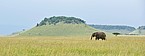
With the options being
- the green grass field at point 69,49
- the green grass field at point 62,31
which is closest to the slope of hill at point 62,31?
the green grass field at point 62,31

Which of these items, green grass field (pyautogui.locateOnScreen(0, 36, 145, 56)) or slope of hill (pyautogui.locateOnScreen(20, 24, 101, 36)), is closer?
green grass field (pyautogui.locateOnScreen(0, 36, 145, 56))

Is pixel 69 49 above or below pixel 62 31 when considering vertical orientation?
below

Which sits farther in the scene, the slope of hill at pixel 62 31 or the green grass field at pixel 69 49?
the slope of hill at pixel 62 31

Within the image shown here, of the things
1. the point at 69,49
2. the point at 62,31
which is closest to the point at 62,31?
the point at 62,31

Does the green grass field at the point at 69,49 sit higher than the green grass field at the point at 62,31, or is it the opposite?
the green grass field at the point at 62,31

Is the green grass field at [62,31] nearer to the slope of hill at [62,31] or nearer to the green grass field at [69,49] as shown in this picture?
the slope of hill at [62,31]

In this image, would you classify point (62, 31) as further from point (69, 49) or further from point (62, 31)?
point (69, 49)

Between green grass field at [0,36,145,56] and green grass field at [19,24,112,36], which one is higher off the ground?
green grass field at [19,24,112,36]

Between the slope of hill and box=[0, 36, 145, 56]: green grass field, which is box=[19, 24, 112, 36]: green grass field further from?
box=[0, 36, 145, 56]: green grass field

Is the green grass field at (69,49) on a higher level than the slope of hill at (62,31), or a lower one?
lower

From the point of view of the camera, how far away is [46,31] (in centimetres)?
17650

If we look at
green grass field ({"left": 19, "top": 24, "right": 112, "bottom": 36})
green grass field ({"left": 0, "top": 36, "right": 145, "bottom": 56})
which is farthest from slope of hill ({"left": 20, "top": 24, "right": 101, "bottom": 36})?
green grass field ({"left": 0, "top": 36, "right": 145, "bottom": 56})

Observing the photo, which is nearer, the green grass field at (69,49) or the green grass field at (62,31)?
the green grass field at (69,49)

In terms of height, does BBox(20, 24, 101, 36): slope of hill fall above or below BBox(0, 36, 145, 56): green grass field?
above
